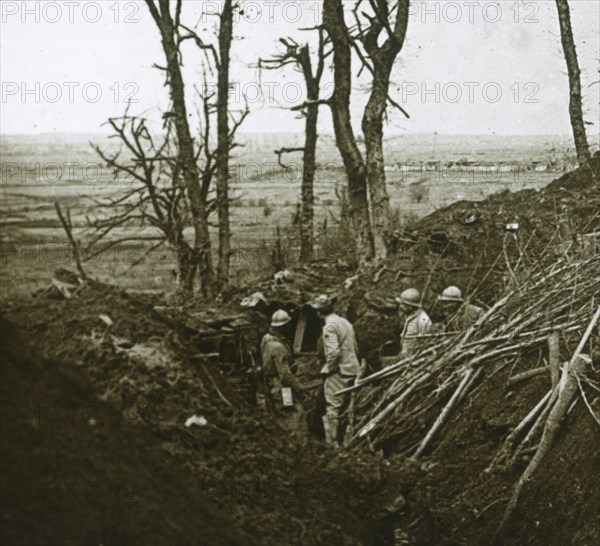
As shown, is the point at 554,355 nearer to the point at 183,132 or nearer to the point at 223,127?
the point at 183,132

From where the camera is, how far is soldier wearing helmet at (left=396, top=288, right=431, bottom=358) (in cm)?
871

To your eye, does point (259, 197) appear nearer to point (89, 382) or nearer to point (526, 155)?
point (526, 155)

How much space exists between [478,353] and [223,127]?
11.2 m

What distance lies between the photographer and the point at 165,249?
1888 cm

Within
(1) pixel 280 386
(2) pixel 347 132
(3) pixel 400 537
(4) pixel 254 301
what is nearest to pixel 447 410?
(3) pixel 400 537

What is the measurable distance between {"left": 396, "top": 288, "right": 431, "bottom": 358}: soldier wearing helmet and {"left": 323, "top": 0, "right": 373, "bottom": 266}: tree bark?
5.44 metres

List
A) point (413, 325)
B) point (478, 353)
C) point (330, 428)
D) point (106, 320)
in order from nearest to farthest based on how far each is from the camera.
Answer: point (106, 320) → point (478, 353) → point (330, 428) → point (413, 325)

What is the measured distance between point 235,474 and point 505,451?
245cm

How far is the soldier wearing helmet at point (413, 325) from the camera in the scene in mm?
8711

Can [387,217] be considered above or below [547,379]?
above

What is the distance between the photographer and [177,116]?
15461mm

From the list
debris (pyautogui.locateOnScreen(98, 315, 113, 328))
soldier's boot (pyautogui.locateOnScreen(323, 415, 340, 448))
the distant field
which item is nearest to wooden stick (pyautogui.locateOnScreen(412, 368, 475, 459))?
soldier's boot (pyautogui.locateOnScreen(323, 415, 340, 448))

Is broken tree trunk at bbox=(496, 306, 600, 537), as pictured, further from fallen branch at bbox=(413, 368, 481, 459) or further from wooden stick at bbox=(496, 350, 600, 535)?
fallen branch at bbox=(413, 368, 481, 459)

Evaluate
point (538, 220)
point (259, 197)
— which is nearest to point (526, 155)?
point (259, 197)
